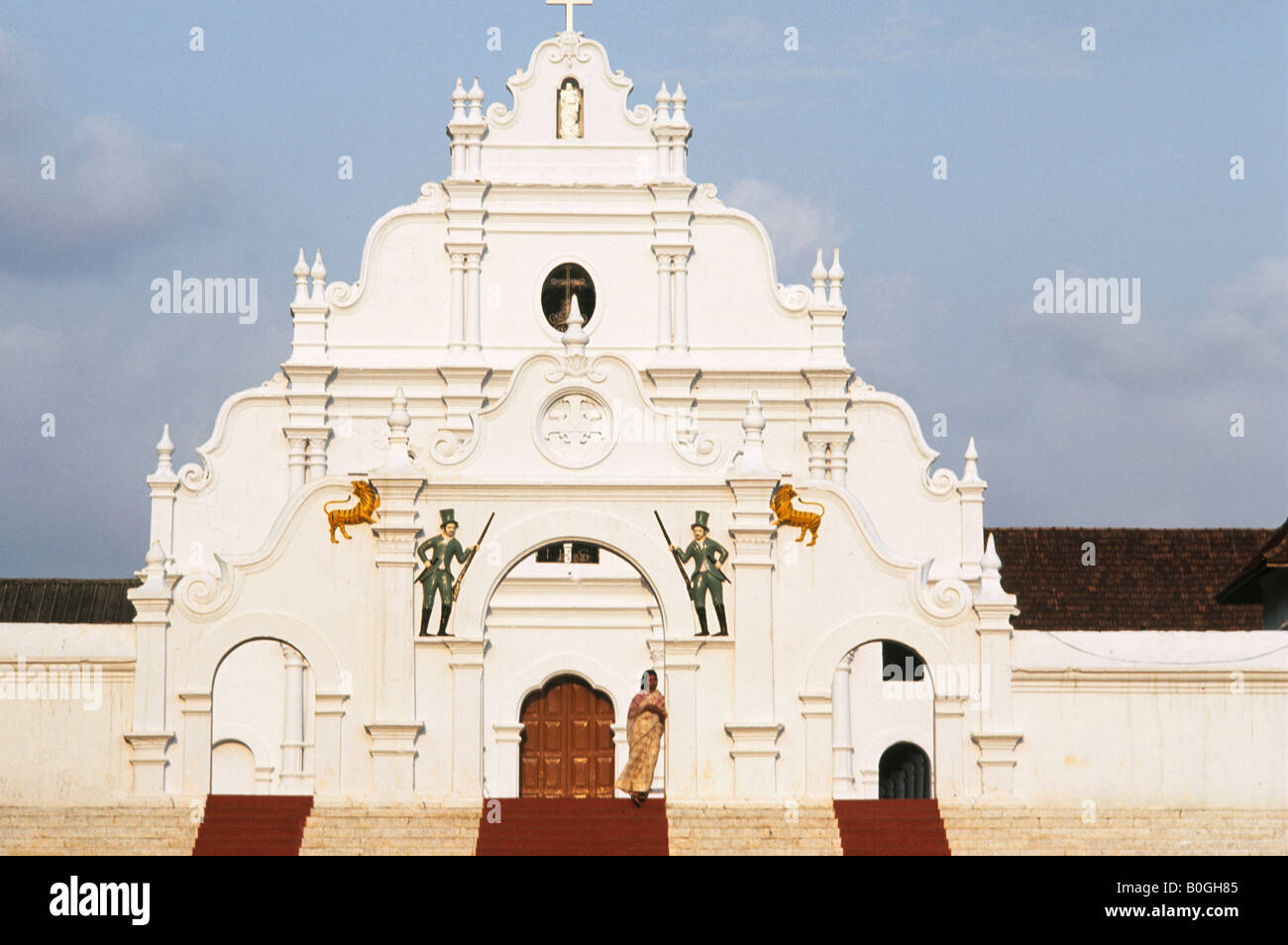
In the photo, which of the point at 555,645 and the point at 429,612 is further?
the point at 555,645

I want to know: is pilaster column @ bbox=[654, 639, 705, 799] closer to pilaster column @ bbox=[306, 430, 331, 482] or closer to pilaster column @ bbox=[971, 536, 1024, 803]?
pilaster column @ bbox=[971, 536, 1024, 803]

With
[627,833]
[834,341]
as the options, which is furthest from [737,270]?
[627,833]

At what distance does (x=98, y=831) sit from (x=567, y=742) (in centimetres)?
1051

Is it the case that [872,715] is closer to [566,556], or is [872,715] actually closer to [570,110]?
[566,556]

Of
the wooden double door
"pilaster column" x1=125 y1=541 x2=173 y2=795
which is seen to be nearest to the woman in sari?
"pilaster column" x1=125 y1=541 x2=173 y2=795

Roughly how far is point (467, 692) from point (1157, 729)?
31.3 ft

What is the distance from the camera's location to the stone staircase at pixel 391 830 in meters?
29.3

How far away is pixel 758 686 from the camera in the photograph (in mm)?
30781

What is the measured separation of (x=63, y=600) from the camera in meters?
56.1

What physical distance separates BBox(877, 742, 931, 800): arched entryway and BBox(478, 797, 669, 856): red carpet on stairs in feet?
38.9

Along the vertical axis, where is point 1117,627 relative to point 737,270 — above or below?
below

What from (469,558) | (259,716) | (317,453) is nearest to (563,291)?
(317,453)
